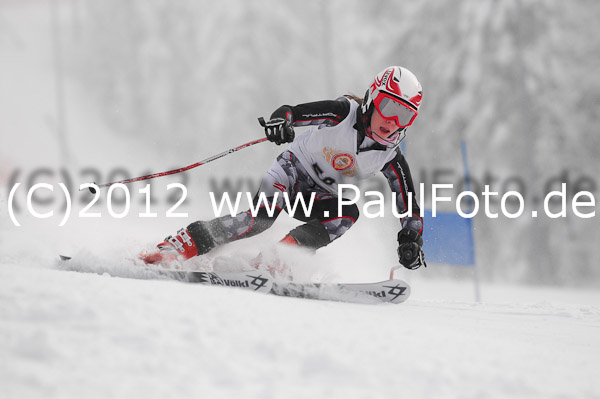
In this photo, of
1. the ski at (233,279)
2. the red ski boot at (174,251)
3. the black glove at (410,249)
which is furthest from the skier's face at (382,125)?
the red ski boot at (174,251)

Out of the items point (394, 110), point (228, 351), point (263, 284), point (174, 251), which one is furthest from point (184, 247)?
point (228, 351)

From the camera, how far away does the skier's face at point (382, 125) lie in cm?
415

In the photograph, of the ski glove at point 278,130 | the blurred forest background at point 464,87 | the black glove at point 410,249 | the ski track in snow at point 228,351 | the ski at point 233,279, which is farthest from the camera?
the blurred forest background at point 464,87

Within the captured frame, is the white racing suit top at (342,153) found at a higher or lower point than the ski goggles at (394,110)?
lower

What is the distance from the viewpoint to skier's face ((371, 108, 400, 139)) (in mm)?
4148

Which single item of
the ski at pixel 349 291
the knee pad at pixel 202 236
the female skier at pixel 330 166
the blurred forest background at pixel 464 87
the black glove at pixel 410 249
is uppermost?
the blurred forest background at pixel 464 87

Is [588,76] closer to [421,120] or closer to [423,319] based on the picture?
[421,120]

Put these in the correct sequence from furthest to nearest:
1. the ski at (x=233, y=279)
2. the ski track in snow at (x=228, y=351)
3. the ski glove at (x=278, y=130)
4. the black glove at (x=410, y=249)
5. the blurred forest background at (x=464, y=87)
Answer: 1. the blurred forest background at (x=464, y=87)
2. the black glove at (x=410, y=249)
3. the ski glove at (x=278, y=130)
4. the ski at (x=233, y=279)
5. the ski track in snow at (x=228, y=351)

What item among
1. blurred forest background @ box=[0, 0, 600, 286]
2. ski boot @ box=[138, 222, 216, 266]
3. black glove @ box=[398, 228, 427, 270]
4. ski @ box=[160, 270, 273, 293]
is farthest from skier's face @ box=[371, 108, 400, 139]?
blurred forest background @ box=[0, 0, 600, 286]

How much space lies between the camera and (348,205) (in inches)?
187

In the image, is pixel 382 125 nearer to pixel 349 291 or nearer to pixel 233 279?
pixel 349 291

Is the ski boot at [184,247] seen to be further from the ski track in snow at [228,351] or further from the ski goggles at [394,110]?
the ski goggles at [394,110]

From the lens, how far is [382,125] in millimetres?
4164

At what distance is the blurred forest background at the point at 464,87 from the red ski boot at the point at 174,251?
10426 millimetres
